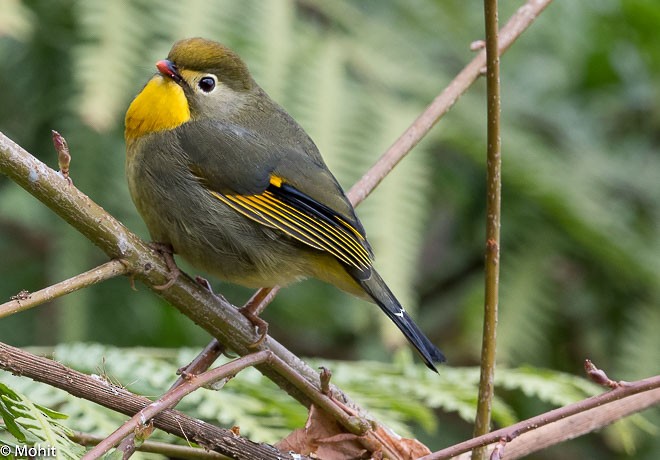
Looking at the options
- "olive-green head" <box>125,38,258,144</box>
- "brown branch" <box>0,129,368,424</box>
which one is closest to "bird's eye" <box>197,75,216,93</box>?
"olive-green head" <box>125,38,258,144</box>

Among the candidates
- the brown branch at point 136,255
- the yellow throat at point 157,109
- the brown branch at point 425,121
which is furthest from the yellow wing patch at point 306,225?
the brown branch at point 136,255

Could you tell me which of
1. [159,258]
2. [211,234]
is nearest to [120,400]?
[159,258]

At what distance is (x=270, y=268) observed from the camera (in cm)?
225

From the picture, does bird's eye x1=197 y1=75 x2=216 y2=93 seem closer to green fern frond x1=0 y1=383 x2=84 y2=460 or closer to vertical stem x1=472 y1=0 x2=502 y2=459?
vertical stem x1=472 y1=0 x2=502 y2=459

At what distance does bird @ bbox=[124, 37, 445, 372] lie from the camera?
2.24 m

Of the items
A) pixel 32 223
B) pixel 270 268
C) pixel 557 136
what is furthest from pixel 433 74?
pixel 270 268

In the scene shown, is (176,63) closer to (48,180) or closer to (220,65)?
(220,65)

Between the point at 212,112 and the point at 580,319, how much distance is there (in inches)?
84.1

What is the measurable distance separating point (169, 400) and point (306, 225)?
0.97 meters

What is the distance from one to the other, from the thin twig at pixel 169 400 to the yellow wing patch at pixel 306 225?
726 mm

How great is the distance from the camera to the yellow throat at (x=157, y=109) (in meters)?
2.37

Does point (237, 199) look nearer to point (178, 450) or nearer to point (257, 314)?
point (257, 314)

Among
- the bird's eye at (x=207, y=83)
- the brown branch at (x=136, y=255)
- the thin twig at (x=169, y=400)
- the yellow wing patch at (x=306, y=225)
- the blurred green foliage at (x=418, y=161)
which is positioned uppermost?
the blurred green foliage at (x=418, y=161)

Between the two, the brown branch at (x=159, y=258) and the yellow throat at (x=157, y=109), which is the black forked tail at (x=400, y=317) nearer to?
the brown branch at (x=159, y=258)
